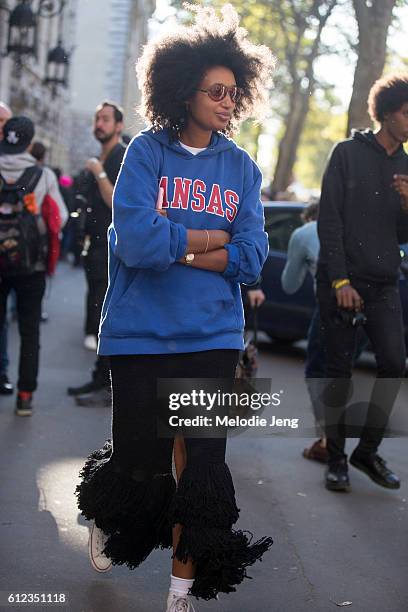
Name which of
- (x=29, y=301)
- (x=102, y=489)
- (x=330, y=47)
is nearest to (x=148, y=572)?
(x=102, y=489)

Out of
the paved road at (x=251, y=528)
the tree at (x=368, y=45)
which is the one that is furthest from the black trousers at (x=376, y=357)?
the tree at (x=368, y=45)

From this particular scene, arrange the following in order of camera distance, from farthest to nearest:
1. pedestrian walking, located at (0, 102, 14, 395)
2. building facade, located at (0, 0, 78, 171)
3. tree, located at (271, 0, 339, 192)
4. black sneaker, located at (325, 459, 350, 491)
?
tree, located at (271, 0, 339, 192) → building facade, located at (0, 0, 78, 171) → pedestrian walking, located at (0, 102, 14, 395) → black sneaker, located at (325, 459, 350, 491)

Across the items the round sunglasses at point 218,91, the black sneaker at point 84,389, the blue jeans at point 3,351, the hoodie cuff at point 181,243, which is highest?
the round sunglasses at point 218,91

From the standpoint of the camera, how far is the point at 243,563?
3680 mm

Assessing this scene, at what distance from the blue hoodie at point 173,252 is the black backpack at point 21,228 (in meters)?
3.36

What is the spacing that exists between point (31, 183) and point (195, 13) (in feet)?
10.6

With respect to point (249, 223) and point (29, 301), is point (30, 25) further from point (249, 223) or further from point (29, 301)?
point (249, 223)

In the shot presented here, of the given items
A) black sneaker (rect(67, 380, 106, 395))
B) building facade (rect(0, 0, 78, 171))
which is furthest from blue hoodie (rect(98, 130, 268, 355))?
building facade (rect(0, 0, 78, 171))

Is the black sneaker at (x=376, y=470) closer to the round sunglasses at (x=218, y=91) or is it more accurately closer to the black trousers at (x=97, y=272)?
the black trousers at (x=97, y=272)

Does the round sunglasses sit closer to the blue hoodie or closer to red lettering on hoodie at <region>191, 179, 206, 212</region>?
the blue hoodie

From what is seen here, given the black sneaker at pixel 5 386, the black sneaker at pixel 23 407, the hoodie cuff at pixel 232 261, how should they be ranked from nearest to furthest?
the hoodie cuff at pixel 232 261
the black sneaker at pixel 23 407
the black sneaker at pixel 5 386

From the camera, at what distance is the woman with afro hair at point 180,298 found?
11.9 ft

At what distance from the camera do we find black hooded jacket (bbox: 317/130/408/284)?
571cm

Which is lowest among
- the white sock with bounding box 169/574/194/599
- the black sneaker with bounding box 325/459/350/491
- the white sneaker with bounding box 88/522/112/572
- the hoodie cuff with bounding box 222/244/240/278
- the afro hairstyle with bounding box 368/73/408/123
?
the black sneaker with bounding box 325/459/350/491
